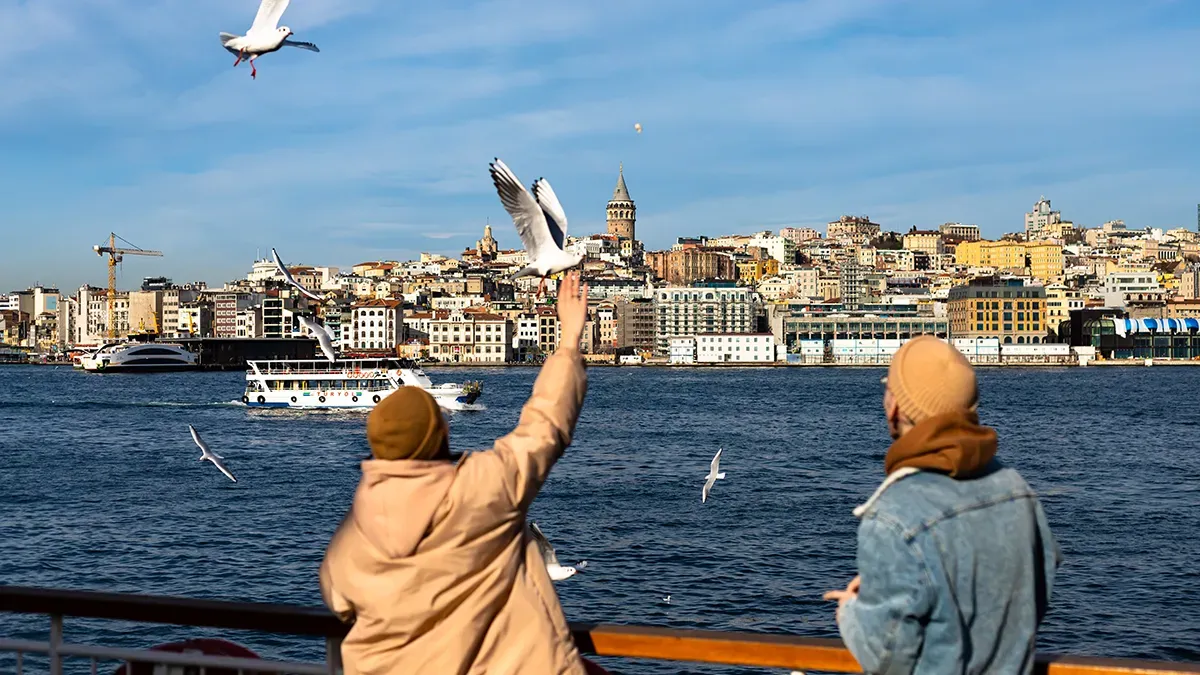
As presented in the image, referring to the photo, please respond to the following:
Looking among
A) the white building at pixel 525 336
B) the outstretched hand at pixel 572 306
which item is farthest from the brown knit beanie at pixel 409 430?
the white building at pixel 525 336

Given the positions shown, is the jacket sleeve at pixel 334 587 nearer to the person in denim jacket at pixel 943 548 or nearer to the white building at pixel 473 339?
the person in denim jacket at pixel 943 548

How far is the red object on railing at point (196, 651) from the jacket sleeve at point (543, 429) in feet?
2.10

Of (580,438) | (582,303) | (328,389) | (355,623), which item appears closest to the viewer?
(355,623)

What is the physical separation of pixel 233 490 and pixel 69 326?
10139 cm

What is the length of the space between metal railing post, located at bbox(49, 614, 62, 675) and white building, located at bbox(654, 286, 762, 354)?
81.5 m

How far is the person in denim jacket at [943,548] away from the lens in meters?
1.43

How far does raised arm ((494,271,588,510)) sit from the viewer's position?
5.24ft

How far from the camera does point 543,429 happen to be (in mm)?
1624

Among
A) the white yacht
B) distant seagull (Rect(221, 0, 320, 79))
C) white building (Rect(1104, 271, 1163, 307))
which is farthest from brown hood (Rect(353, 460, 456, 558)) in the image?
white building (Rect(1104, 271, 1163, 307))

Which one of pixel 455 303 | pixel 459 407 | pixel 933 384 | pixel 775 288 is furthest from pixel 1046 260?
pixel 933 384

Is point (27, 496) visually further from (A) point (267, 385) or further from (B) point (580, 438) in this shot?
(A) point (267, 385)

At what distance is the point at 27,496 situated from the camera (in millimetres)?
17000

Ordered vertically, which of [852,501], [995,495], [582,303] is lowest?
[852,501]

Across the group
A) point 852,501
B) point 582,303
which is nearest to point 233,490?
point 852,501
